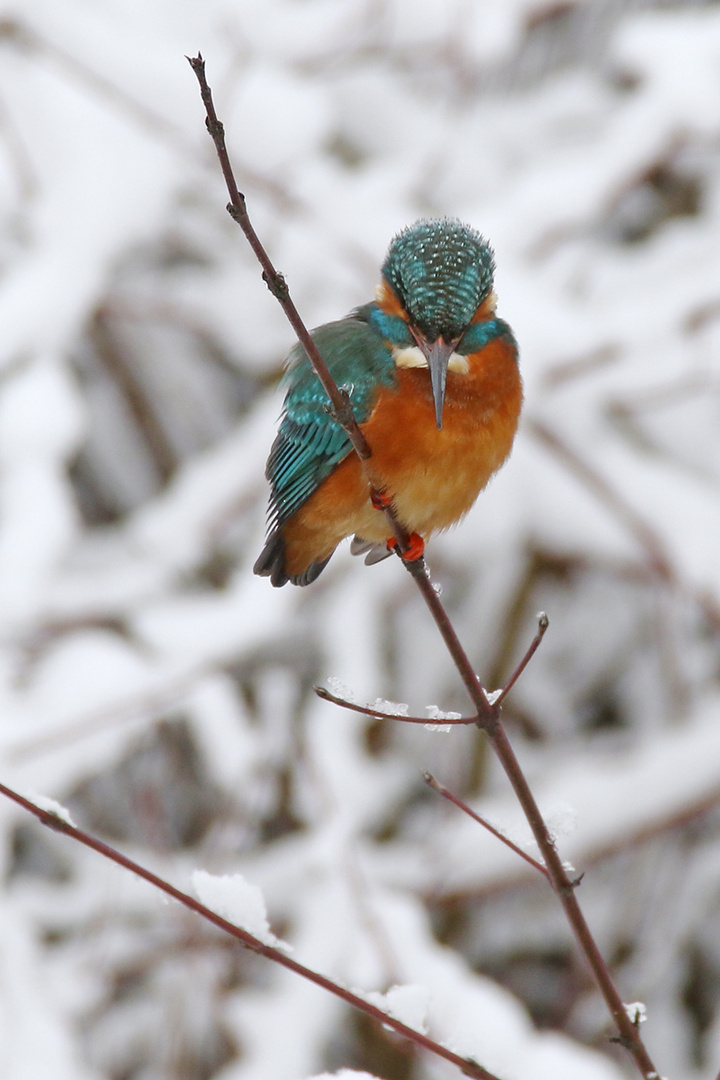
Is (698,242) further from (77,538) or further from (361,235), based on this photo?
(77,538)

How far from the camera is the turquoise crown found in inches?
77.2

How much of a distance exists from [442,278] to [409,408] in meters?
0.26

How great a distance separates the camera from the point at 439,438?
211 cm

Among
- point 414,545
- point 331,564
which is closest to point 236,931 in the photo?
point 414,545

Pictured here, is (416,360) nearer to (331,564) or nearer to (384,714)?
(384,714)

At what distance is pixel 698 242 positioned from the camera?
4250 millimetres

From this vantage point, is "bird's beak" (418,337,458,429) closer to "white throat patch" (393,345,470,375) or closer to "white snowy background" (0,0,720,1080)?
"white throat patch" (393,345,470,375)

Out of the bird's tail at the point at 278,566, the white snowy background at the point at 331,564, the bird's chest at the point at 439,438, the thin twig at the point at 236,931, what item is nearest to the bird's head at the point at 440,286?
the bird's chest at the point at 439,438

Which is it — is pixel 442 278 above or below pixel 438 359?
above

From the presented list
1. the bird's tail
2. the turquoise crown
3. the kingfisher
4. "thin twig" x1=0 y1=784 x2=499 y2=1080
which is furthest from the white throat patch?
"thin twig" x1=0 y1=784 x2=499 y2=1080

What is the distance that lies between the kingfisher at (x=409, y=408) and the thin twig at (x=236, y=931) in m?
0.81

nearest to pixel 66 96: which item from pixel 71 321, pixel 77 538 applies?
pixel 71 321

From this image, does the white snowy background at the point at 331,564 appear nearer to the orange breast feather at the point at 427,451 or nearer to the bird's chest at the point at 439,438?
the orange breast feather at the point at 427,451

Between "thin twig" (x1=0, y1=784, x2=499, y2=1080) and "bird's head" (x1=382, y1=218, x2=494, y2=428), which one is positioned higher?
"bird's head" (x1=382, y1=218, x2=494, y2=428)
